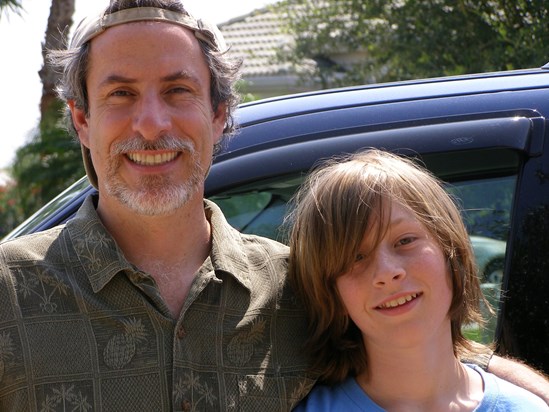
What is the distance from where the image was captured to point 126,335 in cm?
222

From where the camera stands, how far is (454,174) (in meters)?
2.73

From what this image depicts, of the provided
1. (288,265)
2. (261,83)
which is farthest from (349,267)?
(261,83)

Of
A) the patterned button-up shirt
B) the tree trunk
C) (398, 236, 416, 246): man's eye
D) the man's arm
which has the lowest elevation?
the tree trunk

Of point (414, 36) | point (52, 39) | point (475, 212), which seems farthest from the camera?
point (52, 39)

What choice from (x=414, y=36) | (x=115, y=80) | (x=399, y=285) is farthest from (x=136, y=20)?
(x=414, y=36)

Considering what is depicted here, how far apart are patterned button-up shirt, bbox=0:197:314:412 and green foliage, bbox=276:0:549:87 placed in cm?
572

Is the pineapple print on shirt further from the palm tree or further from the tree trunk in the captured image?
the tree trunk

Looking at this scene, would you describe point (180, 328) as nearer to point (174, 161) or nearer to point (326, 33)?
point (174, 161)

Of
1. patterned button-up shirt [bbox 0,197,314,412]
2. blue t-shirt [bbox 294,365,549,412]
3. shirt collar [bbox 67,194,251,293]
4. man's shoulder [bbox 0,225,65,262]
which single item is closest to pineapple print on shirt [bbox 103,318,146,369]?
patterned button-up shirt [bbox 0,197,314,412]

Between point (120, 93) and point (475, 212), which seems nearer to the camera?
point (120, 93)

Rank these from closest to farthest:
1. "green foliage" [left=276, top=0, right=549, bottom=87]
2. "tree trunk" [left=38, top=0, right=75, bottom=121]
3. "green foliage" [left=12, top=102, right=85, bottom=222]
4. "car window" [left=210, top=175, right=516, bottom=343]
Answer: "car window" [left=210, top=175, right=516, bottom=343]
"green foliage" [left=276, top=0, right=549, bottom=87]
"green foliage" [left=12, top=102, right=85, bottom=222]
"tree trunk" [left=38, top=0, right=75, bottom=121]

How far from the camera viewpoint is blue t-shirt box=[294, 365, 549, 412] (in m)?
2.31

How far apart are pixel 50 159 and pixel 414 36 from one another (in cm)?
387

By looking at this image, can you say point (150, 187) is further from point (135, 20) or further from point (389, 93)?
point (389, 93)
